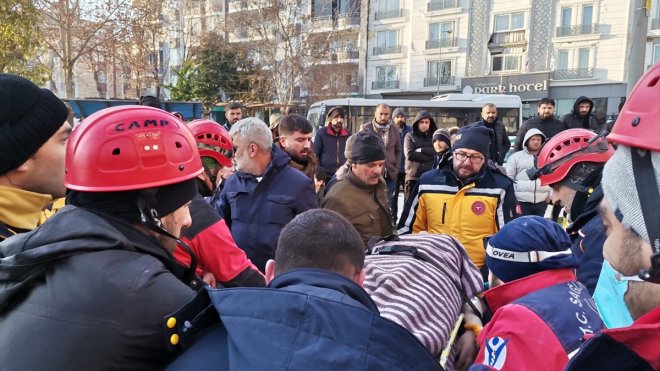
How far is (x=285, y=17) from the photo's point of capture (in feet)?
86.6

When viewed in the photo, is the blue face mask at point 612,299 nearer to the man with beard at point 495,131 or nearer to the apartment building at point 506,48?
the man with beard at point 495,131

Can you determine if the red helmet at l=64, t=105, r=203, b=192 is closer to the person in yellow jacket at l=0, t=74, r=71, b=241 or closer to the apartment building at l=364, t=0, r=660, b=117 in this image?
the person in yellow jacket at l=0, t=74, r=71, b=241

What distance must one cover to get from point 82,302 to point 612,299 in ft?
5.22

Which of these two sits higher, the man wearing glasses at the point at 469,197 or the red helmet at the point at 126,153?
the red helmet at the point at 126,153

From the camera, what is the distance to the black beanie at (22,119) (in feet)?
6.52

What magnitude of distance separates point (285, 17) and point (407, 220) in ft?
80.5

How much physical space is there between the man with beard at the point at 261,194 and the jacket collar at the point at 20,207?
1588 mm

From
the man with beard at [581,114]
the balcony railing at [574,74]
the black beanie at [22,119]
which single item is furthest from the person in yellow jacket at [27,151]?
the balcony railing at [574,74]

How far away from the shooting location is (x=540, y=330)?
176 cm

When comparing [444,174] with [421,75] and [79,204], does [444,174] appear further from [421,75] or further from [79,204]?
[421,75]

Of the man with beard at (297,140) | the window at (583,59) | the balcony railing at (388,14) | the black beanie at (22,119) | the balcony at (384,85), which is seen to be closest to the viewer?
the black beanie at (22,119)

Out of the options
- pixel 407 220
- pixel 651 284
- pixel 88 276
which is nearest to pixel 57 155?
pixel 88 276

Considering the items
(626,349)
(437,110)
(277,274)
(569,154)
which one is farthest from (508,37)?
(626,349)

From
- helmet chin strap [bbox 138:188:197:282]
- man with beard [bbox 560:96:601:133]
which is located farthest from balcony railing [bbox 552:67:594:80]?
helmet chin strap [bbox 138:188:197:282]
